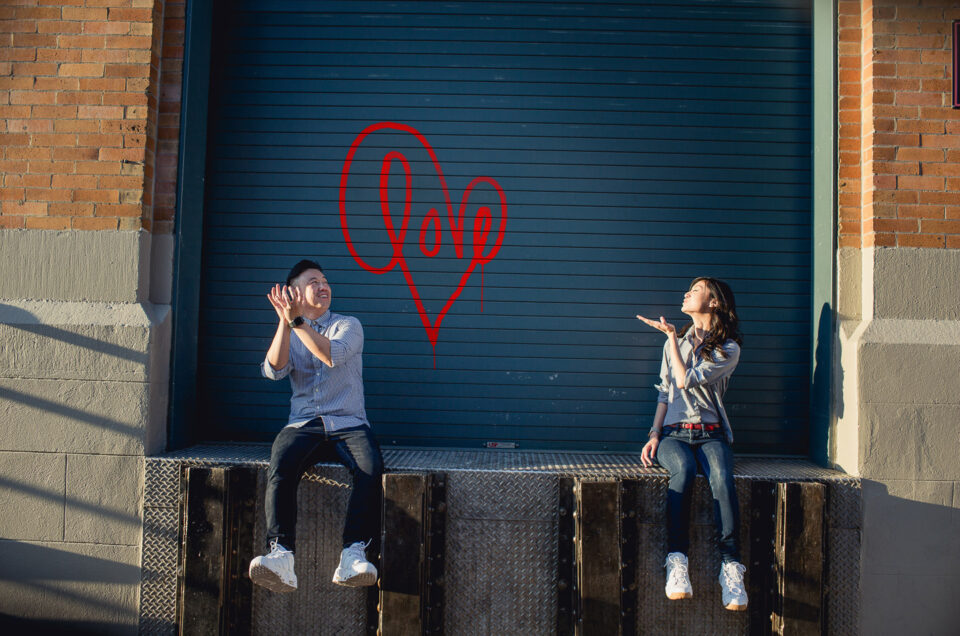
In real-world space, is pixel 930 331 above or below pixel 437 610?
above

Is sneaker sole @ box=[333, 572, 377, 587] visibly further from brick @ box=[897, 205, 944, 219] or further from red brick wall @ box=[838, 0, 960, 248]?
brick @ box=[897, 205, 944, 219]

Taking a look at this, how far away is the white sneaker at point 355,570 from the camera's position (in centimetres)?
341

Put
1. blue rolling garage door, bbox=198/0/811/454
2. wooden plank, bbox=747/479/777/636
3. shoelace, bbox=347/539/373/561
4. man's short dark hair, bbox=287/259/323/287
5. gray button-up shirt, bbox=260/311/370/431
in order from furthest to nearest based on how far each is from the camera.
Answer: blue rolling garage door, bbox=198/0/811/454 → man's short dark hair, bbox=287/259/323/287 → gray button-up shirt, bbox=260/311/370/431 → wooden plank, bbox=747/479/777/636 → shoelace, bbox=347/539/373/561

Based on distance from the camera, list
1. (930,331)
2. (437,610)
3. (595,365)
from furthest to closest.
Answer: (595,365) → (930,331) → (437,610)

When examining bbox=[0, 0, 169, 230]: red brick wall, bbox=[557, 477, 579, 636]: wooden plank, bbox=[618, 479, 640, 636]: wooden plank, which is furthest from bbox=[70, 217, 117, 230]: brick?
bbox=[618, 479, 640, 636]: wooden plank

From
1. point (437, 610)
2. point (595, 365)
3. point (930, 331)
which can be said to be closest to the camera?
point (437, 610)

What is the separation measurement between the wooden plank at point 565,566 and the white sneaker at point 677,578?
21.3 inches

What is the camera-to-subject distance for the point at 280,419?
4656 millimetres

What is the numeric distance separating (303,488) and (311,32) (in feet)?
10.9

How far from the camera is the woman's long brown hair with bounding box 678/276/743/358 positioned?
12.9 feet

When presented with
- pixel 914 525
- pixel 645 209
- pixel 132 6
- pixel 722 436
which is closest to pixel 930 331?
pixel 914 525

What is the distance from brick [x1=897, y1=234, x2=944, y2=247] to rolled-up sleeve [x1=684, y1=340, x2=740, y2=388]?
1290 millimetres

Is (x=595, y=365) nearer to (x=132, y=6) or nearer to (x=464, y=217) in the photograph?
(x=464, y=217)

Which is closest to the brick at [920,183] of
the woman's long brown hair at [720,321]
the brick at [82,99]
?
the woman's long brown hair at [720,321]
